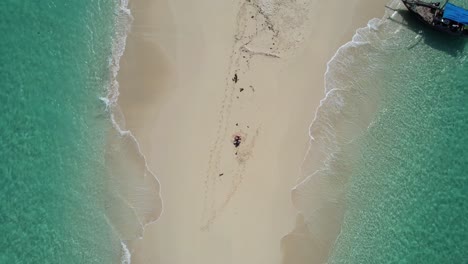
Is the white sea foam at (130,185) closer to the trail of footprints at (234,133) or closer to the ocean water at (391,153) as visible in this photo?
the trail of footprints at (234,133)

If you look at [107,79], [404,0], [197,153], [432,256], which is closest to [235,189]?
[197,153]

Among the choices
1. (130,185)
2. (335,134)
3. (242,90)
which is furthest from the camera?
(335,134)

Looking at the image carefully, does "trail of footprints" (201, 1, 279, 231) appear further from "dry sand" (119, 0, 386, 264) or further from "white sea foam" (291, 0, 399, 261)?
"white sea foam" (291, 0, 399, 261)

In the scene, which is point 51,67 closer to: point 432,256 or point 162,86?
point 162,86

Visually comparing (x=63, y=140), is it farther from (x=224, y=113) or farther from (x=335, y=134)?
(x=335, y=134)

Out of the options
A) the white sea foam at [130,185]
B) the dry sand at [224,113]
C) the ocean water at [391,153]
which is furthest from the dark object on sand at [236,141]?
the white sea foam at [130,185]

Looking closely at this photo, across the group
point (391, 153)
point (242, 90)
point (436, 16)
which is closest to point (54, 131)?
point (242, 90)
